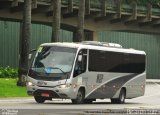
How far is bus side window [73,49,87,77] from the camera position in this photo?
99.5 feet

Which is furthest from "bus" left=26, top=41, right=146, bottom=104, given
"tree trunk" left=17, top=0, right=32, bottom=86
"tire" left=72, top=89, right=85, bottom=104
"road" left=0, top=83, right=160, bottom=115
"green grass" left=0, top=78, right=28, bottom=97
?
"tree trunk" left=17, top=0, right=32, bottom=86

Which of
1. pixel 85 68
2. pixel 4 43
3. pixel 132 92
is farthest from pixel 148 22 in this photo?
pixel 85 68

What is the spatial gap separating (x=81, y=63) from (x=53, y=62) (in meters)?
1.54

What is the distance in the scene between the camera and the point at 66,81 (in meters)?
29.7

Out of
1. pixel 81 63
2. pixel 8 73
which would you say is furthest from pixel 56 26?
pixel 81 63

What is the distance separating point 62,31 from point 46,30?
2626mm

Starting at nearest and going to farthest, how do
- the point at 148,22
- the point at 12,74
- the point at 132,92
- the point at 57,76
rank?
1. the point at 57,76
2. the point at 132,92
3. the point at 12,74
4. the point at 148,22

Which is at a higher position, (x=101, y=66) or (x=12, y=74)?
(x=101, y=66)

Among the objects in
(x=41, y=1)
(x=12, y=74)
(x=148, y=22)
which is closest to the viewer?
(x=12, y=74)

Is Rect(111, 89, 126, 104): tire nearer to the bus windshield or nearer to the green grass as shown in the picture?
the green grass

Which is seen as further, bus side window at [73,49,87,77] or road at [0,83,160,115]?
bus side window at [73,49,87,77]

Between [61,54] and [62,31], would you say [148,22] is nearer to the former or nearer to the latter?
[62,31]

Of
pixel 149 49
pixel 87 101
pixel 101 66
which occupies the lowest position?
pixel 149 49

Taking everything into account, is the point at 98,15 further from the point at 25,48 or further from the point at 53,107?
the point at 53,107
